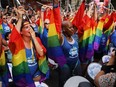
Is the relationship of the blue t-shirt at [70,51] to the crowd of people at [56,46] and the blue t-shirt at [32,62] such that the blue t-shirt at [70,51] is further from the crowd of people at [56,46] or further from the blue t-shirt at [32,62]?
the blue t-shirt at [32,62]

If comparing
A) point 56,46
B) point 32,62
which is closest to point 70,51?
point 56,46

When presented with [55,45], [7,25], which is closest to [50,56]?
[55,45]

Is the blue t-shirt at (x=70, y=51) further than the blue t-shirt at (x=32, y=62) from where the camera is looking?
Yes

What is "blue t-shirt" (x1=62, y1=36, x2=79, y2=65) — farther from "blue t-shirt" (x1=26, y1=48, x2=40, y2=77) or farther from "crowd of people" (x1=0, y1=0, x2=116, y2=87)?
"blue t-shirt" (x1=26, y1=48, x2=40, y2=77)

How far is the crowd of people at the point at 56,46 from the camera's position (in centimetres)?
437

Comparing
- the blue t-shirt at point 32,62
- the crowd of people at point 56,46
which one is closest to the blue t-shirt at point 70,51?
the crowd of people at point 56,46

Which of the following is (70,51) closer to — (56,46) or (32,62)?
(56,46)

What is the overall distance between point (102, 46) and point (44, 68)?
8.60ft

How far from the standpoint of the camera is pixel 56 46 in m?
5.23

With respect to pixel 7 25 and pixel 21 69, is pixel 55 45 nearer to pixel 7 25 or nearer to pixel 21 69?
pixel 21 69

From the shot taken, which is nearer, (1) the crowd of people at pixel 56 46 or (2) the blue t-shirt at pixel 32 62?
(1) the crowd of people at pixel 56 46

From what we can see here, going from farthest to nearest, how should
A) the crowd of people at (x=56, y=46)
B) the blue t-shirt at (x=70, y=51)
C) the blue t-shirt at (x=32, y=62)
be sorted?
the blue t-shirt at (x=70, y=51), the blue t-shirt at (x=32, y=62), the crowd of people at (x=56, y=46)

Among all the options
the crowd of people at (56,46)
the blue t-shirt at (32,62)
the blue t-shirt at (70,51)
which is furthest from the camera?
the blue t-shirt at (70,51)

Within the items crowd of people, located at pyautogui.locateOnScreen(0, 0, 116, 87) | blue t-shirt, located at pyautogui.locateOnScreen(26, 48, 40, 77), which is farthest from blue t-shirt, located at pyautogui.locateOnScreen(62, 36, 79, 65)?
blue t-shirt, located at pyautogui.locateOnScreen(26, 48, 40, 77)
